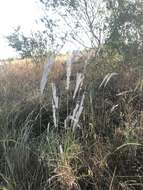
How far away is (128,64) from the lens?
570 centimetres

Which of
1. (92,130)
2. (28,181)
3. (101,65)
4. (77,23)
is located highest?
(77,23)

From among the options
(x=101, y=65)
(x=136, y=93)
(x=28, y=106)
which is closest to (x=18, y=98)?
(x=28, y=106)

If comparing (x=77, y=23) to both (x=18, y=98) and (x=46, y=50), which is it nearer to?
(x=46, y=50)

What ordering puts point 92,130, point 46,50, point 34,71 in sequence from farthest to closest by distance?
point 46,50 < point 34,71 < point 92,130

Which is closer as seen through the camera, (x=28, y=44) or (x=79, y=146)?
(x=79, y=146)

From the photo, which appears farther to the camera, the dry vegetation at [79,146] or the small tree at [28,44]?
the small tree at [28,44]

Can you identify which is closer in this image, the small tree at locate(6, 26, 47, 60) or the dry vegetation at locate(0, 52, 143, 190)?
the dry vegetation at locate(0, 52, 143, 190)

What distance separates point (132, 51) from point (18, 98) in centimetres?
146

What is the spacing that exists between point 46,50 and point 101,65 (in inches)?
54.9

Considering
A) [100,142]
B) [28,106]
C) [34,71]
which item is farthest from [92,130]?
[34,71]

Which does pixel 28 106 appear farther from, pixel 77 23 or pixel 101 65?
pixel 77 23

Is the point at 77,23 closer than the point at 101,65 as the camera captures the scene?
No

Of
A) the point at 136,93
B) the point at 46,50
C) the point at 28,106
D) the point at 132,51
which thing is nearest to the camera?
the point at 136,93

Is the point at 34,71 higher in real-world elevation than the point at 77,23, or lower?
lower
